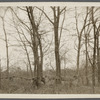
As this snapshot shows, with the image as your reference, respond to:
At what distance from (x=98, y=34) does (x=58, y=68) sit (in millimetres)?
352

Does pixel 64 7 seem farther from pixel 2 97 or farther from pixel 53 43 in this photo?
pixel 2 97

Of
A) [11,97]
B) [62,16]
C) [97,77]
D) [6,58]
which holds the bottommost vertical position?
[11,97]

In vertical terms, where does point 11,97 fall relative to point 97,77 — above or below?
below

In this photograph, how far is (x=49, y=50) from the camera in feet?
3.12

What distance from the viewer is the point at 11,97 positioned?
3.13ft

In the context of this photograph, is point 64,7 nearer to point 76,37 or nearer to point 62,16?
point 62,16

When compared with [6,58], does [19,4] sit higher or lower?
higher

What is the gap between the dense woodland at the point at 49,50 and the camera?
93 cm

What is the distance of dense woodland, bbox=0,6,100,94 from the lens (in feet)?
3.06

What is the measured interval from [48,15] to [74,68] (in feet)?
1.27

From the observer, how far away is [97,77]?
36.9 inches

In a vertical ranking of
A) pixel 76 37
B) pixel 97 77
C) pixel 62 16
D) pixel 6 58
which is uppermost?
pixel 62 16

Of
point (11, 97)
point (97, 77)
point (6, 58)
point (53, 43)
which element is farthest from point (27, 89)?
point (97, 77)

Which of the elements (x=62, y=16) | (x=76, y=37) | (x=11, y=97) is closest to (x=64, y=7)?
(x=62, y=16)
